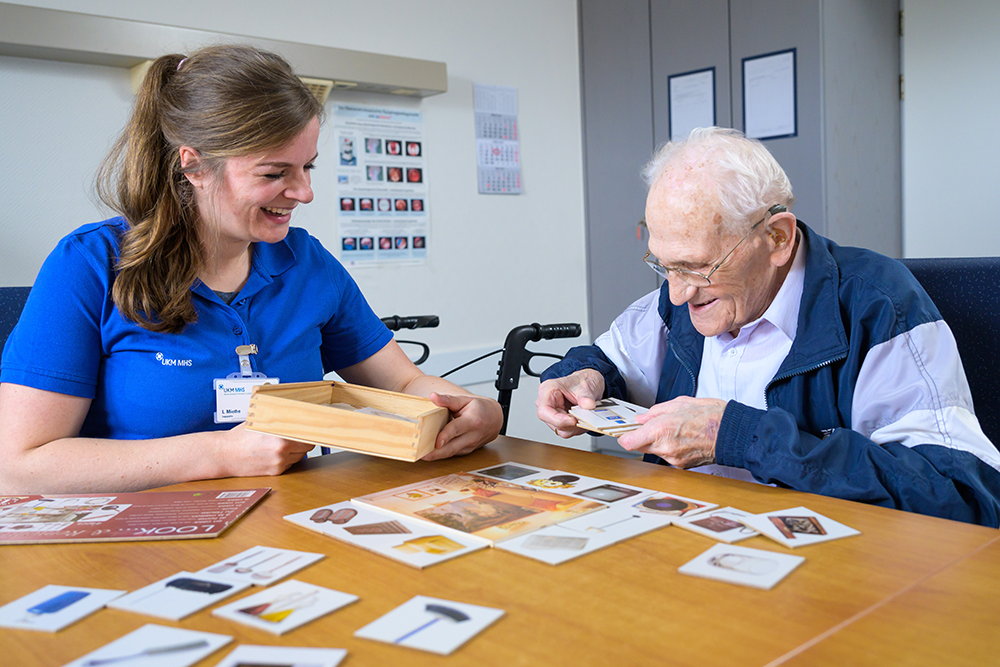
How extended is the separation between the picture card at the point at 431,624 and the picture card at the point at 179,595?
173mm

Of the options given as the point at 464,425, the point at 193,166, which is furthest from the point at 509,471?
the point at 193,166

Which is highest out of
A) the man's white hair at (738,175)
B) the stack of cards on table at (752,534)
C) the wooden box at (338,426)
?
the man's white hair at (738,175)

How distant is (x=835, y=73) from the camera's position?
3.09 m

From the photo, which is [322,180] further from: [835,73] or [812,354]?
[812,354]

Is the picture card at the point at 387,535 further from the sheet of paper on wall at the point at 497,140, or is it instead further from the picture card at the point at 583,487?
the sheet of paper on wall at the point at 497,140

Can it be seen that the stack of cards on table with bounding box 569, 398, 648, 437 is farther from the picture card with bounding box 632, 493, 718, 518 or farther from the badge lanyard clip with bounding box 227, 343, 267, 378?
the badge lanyard clip with bounding box 227, 343, 267, 378

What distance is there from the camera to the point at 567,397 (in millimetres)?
1522

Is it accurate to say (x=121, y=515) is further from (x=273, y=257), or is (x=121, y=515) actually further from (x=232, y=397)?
(x=273, y=257)

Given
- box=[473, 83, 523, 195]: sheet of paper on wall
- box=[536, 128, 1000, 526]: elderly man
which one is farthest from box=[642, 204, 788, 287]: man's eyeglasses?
box=[473, 83, 523, 195]: sheet of paper on wall

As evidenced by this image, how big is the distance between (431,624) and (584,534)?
270mm

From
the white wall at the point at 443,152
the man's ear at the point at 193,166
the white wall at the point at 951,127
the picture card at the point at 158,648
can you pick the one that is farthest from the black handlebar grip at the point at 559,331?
the white wall at the point at 951,127

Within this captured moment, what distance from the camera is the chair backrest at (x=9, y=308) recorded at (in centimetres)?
161

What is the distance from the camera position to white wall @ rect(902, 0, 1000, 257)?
3.18m

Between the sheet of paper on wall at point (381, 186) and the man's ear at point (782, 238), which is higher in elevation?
the sheet of paper on wall at point (381, 186)
